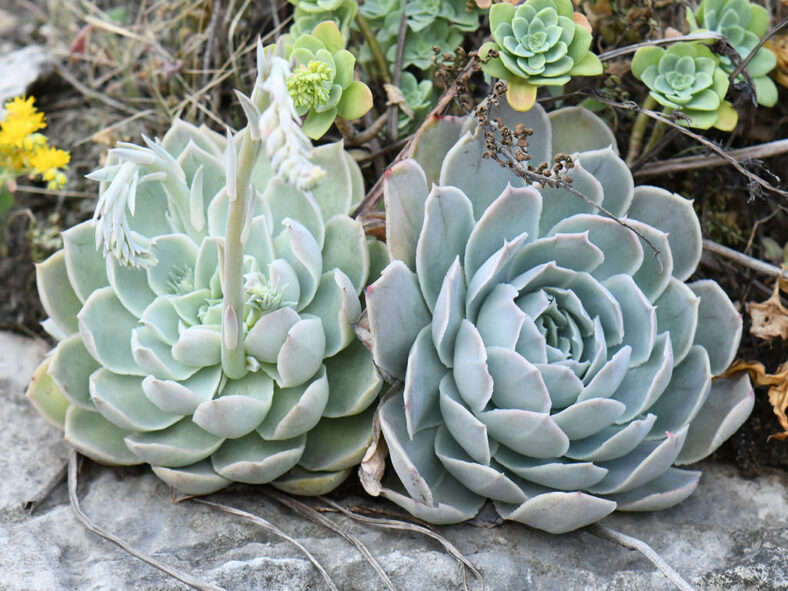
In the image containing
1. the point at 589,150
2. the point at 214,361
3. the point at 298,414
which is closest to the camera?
the point at 298,414

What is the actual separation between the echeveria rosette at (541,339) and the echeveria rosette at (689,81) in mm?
160

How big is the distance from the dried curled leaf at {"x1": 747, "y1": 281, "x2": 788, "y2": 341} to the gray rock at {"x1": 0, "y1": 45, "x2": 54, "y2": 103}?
2097 mm

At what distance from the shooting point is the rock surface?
1398 millimetres

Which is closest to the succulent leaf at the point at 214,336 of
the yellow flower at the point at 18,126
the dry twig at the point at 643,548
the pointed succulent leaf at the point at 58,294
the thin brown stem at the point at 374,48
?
the pointed succulent leaf at the point at 58,294

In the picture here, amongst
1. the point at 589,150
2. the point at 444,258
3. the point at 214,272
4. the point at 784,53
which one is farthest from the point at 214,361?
the point at 784,53

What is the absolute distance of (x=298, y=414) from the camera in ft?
4.71

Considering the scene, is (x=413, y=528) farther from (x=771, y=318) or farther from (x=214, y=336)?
(x=771, y=318)

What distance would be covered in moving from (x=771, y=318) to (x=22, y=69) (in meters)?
2.23

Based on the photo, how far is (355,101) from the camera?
1.59m

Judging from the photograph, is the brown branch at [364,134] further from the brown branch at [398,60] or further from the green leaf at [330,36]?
the green leaf at [330,36]

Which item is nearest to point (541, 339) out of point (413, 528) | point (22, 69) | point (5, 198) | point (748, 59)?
point (413, 528)

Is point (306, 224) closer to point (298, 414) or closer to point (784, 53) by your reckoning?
point (298, 414)

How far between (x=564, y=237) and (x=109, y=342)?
924 millimetres

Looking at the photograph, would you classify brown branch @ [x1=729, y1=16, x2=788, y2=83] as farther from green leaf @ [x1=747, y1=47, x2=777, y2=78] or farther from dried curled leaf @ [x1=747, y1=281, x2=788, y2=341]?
dried curled leaf @ [x1=747, y1=281, x2=788, y2=341]
